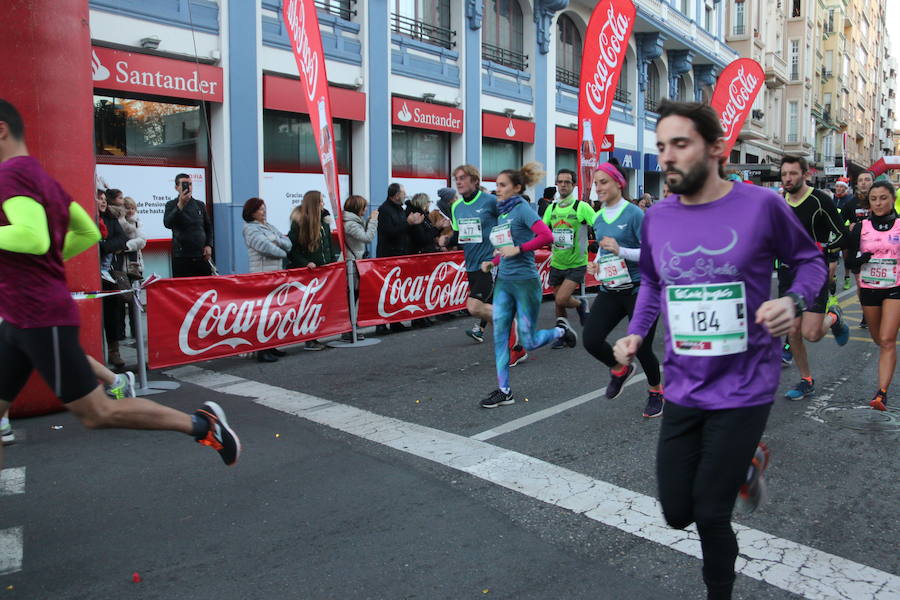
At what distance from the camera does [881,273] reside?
6.18 meters

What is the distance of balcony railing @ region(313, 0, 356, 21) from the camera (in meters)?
15.3

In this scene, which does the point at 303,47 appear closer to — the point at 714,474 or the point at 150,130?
the point at 150,130

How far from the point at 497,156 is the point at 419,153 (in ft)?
11.8

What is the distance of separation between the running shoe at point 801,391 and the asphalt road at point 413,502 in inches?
4.9

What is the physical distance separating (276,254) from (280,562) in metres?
6.17

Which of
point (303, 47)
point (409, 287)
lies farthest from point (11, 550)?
point (409, 287)

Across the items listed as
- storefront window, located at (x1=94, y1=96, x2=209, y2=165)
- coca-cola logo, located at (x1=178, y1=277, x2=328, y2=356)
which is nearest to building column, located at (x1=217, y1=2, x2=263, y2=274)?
storefront window, located at (x1=94, y1=96, x2=209, y2=165)

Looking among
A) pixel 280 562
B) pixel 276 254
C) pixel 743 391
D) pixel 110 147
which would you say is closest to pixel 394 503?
pixel 280 562

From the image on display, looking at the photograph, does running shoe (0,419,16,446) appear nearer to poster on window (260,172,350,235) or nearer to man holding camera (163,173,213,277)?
man holding camera (163,173,213,277)

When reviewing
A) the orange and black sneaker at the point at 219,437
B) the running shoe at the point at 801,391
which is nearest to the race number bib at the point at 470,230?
the running shoe at the point at 801,391

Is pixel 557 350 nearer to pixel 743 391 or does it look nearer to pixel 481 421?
pixel 481 421

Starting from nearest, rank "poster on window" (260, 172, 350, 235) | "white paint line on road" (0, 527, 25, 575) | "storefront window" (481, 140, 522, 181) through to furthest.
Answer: "white paint line on road" (0, 527, 25, 575), "poster on window" (260, 172, 350, 235), "storefront window" (481, 140, 522, 181)

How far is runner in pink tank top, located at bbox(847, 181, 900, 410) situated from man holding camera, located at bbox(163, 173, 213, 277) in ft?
23.3

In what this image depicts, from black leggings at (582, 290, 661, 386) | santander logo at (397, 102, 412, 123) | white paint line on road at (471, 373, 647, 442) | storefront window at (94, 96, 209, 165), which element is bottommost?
white paint line on road at (471, 373, 647, 442)
